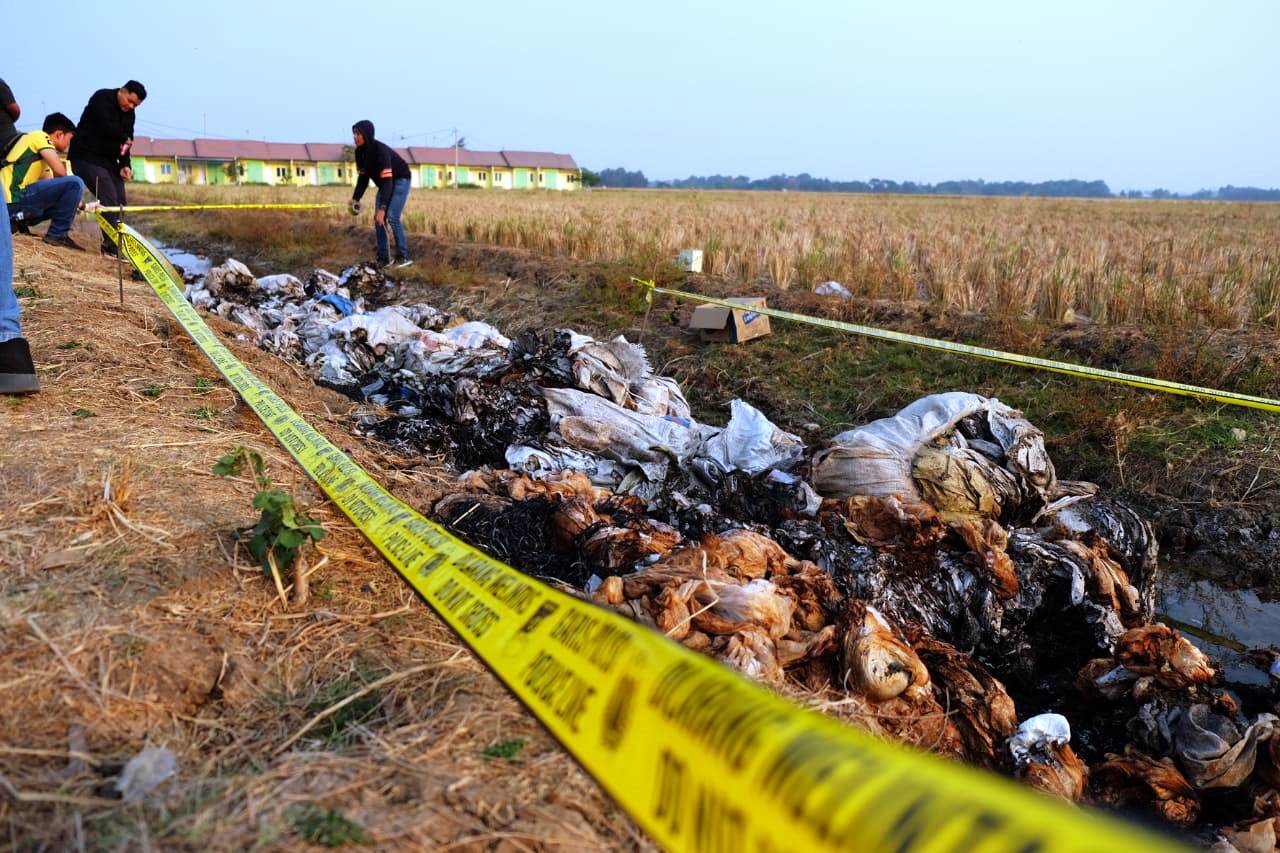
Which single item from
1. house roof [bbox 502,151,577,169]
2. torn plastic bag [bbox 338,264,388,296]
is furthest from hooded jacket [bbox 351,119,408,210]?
house roof [bbox 502,151,577,169]

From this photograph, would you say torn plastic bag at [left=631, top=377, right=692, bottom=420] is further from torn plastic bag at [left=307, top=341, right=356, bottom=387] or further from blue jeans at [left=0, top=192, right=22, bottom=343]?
blue jeans at [left=0, top=192, right=22, bottom=343]

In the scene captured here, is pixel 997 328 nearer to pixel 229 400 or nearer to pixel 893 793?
pixel 229 400

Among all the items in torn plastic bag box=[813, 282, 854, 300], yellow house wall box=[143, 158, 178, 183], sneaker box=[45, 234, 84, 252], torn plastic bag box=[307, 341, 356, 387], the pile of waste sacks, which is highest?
yellow house wall box=[143, 158, 178, 183]

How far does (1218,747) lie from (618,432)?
321 cm

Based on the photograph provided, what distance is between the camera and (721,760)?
119cm

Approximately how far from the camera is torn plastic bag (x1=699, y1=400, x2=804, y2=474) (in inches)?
193

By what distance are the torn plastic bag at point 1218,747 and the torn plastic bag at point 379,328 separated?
6037 millimetres

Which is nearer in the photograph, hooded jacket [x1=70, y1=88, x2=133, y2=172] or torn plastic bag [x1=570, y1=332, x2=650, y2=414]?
torn plastic bag [x1=570, y1=332, x2=650, y2=414]

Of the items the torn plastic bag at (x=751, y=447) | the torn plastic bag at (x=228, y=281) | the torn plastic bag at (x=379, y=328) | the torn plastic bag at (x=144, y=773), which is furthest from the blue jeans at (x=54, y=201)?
the torn plastic bag at (x=144, y=773)

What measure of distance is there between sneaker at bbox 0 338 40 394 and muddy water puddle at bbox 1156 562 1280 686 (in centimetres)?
572

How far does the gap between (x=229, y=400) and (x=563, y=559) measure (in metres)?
2.29

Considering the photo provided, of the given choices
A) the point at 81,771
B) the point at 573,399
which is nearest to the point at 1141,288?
the point at 573,399

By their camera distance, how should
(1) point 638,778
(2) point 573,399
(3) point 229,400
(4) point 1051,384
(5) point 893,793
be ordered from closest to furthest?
(5) point 893,793 < (1) point 638,778 < (3) point 229,400 < (2) point 573,399 < (4) point 1051,384

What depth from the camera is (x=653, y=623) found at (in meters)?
2.80
